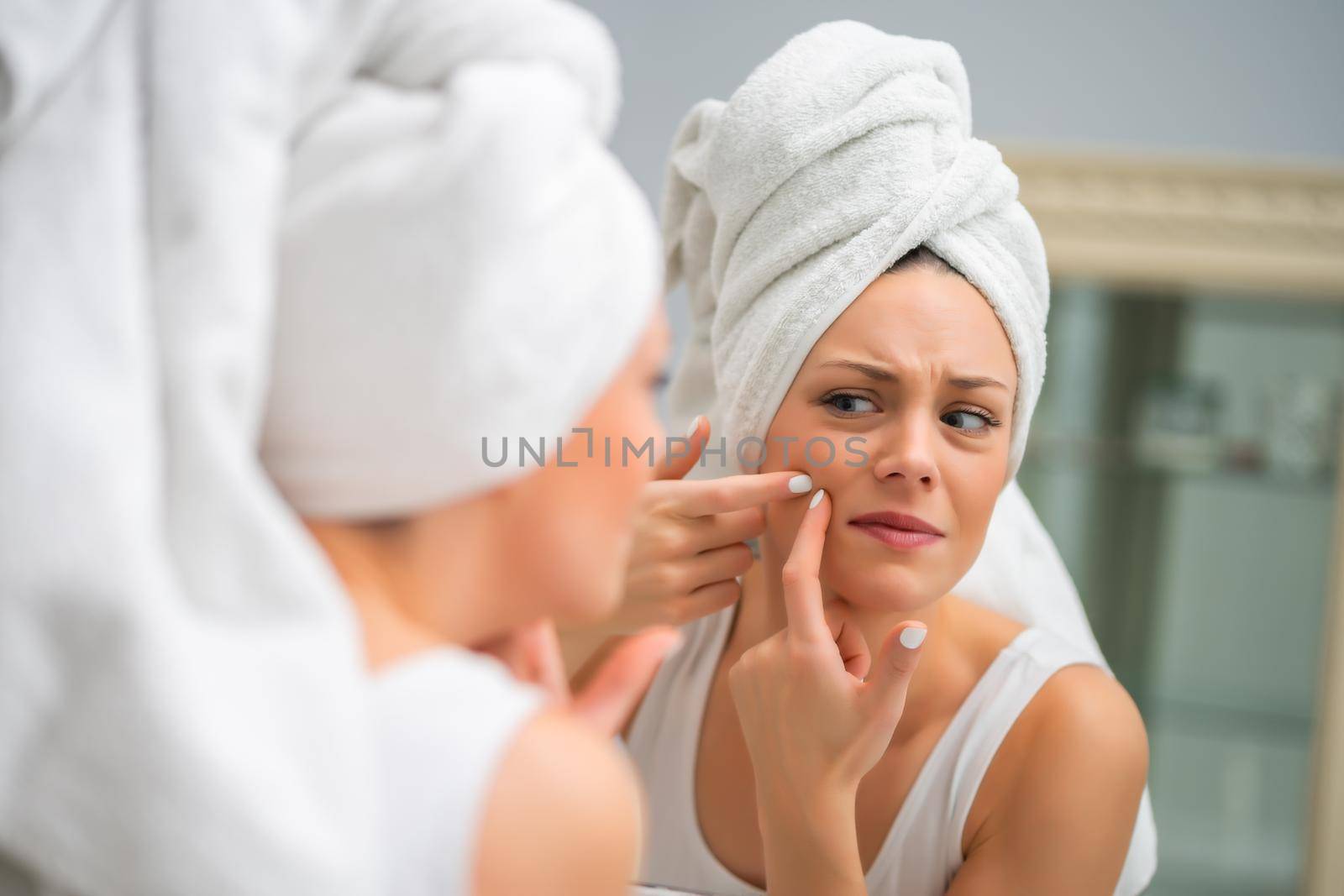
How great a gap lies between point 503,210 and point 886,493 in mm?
447

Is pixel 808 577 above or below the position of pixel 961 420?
below

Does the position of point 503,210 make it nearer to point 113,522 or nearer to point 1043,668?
point 113,522

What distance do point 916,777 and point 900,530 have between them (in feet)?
0.71

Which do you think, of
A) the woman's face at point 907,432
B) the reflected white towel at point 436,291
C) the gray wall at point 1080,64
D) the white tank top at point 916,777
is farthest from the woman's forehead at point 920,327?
the gray wall at point 1080,64

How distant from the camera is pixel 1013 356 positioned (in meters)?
0.85

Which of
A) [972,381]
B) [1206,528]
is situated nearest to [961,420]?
[972,381]

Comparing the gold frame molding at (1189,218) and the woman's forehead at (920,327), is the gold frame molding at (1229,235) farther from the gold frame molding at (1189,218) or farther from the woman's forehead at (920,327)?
the woman's forehead at (920,327)

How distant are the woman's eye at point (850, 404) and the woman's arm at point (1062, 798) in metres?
0.27

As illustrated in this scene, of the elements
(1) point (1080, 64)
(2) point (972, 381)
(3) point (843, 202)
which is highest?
(1) point (1080, 64)

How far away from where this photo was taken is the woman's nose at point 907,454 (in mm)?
780

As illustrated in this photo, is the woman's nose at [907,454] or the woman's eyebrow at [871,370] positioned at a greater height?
the woman's eyebrow at [871,370]

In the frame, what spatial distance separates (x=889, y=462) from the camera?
0.79 m

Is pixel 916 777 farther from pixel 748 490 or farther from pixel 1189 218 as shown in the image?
pixel 1189 218

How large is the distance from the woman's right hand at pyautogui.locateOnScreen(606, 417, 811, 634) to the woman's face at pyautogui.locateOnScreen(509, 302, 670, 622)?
0.33 metres
